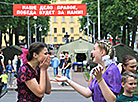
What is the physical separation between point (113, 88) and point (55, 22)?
116686 mm

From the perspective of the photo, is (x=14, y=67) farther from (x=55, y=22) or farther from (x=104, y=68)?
(x=55, y=22)

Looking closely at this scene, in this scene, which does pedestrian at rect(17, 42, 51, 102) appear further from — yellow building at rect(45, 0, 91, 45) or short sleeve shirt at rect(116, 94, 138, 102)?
yellow building at rect(45, 0, 91, 45)

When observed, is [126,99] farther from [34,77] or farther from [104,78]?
[34,77]

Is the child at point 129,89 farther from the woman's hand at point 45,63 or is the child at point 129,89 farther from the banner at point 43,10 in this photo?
the banner at point 43,10

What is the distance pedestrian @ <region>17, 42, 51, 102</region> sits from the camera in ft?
14.4

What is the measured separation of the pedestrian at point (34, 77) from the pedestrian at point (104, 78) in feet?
0.62

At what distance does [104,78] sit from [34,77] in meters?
0.79

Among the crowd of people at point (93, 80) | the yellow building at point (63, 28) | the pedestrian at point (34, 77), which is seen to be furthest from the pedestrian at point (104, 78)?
the yellow building at point (63, 28)

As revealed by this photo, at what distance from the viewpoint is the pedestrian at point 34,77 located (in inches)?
173

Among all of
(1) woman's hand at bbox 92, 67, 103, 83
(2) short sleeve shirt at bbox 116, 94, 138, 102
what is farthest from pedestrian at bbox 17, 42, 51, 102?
(2) short sleeve shirt at bbox 116, 94, 138, 102

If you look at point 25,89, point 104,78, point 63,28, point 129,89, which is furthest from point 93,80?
point 63,28

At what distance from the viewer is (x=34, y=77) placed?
4.48 metres

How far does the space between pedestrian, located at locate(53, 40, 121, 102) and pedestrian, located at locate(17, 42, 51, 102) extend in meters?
0.19

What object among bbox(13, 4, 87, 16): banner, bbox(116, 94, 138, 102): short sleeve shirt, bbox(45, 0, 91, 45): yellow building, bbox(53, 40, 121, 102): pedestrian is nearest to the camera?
bbox(53, 40, 121, 102): pedestrian
